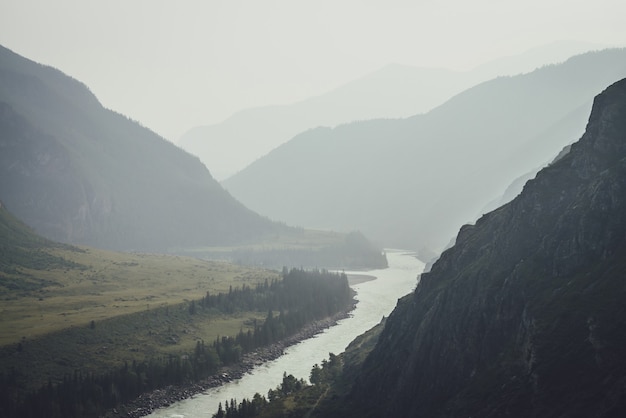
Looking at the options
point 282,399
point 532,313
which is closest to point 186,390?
point 282,399

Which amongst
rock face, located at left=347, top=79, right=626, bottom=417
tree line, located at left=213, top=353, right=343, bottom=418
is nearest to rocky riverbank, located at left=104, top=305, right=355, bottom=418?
tree line, located at left=213, top=353, right=343, bottom=418

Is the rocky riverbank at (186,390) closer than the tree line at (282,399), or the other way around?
the tree line at (282,399)

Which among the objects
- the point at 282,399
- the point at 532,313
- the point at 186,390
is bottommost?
the point at 186,390

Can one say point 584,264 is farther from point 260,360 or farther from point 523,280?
point 260,360

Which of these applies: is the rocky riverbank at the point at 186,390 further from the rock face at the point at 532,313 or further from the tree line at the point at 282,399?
the rock face at the point at 532,313

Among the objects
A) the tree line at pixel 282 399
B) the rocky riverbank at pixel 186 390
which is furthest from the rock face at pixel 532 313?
the rocky riverbank at pixel 186 390

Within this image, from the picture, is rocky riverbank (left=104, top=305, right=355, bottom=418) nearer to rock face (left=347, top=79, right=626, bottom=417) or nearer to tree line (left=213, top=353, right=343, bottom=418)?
tree line (left=213, top=353, right=343, bottom=418)

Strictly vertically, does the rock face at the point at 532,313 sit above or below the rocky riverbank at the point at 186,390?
above

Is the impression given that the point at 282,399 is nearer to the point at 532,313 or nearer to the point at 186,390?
the point at 186,390
